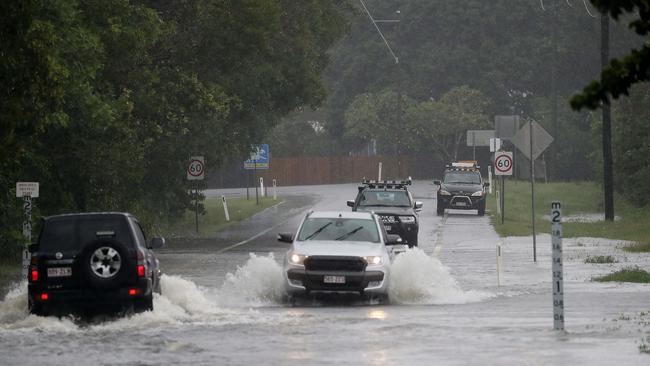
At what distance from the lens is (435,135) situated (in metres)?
106

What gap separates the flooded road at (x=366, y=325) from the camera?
16.1m

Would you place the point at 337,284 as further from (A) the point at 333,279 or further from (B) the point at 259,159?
(B) the point at 259,159

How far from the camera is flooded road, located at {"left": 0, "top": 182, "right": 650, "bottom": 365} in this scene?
16125 mm

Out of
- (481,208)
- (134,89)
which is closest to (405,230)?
(134,89)

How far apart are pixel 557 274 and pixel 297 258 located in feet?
19.3

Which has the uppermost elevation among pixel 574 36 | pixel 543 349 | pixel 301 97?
pixel 574 36

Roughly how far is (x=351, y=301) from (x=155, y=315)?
5.05 meters

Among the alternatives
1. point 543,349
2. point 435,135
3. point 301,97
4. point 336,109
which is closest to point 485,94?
point 435,135

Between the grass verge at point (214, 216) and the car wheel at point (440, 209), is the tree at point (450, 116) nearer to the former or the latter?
the grass verge at point (214, 216)

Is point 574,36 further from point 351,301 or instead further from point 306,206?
point 351,301

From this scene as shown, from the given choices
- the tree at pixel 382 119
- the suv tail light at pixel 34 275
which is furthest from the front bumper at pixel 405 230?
the tree at pixel 382 119

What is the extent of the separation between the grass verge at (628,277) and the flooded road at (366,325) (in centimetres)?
50

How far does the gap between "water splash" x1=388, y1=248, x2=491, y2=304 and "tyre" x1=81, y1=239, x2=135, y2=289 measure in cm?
625

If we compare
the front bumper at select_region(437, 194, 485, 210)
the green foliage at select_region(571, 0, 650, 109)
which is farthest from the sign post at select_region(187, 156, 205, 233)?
the green foliage at select_region(571, 0, 650, 109)
